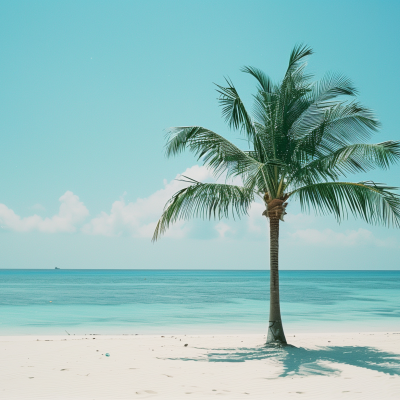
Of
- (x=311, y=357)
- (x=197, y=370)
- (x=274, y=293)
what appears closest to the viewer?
(x=197, y=370)

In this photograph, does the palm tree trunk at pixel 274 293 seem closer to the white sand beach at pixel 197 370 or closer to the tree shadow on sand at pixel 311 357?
the tree shadow on sand at pixel 311 357

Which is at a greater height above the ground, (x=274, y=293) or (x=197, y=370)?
(x=274, y=293)

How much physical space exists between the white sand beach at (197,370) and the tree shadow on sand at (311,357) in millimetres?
16

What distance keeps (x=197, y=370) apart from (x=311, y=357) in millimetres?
2577

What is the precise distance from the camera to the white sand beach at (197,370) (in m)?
5.88

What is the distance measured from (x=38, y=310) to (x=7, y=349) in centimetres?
1686

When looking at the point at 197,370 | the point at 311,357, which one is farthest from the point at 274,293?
the point at 197,370

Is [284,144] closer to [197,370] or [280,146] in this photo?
[280,146]

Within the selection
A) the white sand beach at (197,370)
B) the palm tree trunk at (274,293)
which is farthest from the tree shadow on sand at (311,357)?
the palm tree trunk at (274,293)

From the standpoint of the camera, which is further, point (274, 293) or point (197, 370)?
point (274, 293)

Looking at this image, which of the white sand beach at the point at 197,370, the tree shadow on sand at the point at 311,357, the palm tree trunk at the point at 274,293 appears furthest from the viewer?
the palm tree trunk at the point at 274,293

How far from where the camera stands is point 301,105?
374 inches

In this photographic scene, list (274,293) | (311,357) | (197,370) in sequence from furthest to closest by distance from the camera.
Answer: (274,293), (311,357), (197,370)

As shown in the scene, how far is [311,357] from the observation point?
848 cm
